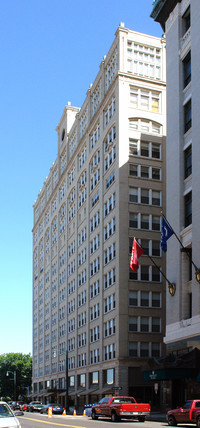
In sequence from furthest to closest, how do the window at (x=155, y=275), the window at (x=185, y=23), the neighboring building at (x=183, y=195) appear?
1. the window at (x=155, y=275)
2. the window at (x=185, y=23)
3. the neighboring building at (x=183, y=195)

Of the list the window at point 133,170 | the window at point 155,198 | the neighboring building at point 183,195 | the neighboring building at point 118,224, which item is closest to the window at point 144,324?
the neighboring building at point 118,224

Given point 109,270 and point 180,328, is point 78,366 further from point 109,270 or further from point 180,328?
point 180,328

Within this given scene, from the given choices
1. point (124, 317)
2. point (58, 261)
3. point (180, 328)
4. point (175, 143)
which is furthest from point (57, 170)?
point (180, 328)

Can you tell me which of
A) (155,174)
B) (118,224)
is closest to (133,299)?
(118,224)

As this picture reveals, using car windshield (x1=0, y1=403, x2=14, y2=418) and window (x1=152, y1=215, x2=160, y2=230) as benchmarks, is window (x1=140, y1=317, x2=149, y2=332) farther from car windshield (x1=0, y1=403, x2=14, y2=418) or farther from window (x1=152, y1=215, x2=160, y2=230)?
car windshield (x1=0, y1=403, x2=14, y2=418)

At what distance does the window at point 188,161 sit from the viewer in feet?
153

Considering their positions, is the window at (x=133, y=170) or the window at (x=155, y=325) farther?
the window at (x=133, y=170)

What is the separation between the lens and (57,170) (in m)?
102

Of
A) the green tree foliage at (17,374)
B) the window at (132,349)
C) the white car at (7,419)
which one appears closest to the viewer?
the white car at (7,419)

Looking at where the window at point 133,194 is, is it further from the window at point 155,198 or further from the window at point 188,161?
the window at point 188,161

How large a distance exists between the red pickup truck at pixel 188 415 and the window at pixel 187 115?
23.5 metres

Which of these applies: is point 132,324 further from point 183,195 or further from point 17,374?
point 17,374

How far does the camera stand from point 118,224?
6081 cm

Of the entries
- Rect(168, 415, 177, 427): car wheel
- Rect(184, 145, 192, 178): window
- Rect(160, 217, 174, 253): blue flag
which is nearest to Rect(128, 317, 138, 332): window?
Rect(184, 145, 192, 178): window
